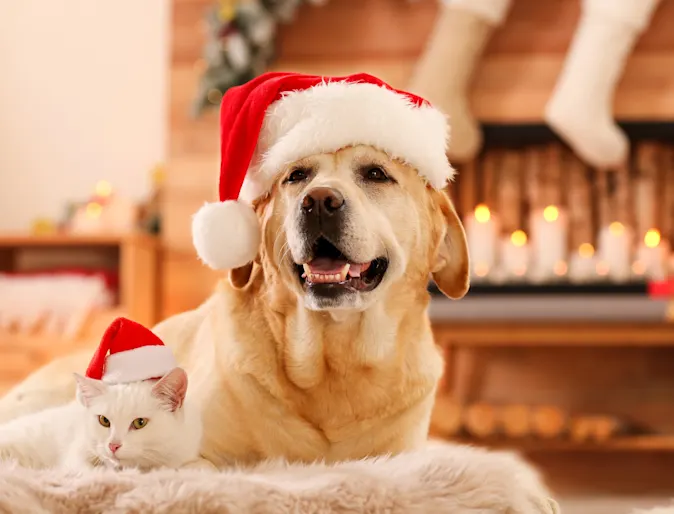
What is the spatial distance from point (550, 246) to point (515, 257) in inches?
5.8

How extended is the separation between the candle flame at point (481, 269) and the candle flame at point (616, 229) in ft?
1.75

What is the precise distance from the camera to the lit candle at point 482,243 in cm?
312

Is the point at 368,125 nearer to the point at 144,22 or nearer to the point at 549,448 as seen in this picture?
the point at 549,448

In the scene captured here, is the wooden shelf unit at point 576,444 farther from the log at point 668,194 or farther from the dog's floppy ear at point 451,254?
the dog's floppy ear at point 451,254

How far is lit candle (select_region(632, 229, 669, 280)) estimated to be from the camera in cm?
311

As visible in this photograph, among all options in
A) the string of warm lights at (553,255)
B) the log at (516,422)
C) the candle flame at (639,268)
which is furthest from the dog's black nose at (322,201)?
the candle flame at (639,268)

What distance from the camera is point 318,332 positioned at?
1.27m

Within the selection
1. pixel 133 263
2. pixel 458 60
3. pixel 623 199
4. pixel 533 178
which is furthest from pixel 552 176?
pixel 133 263

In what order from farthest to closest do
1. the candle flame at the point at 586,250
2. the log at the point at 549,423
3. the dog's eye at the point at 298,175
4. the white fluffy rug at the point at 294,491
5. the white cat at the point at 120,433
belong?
the candle flame at the point at 586,250 < the log at the point at 549,423 < the dog's eye at the point at 298,175 < the white cat at the point at 120,433 < the white fluffy rug at the point at 294,491

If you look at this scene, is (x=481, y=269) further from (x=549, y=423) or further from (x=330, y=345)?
(x=330, y=345)

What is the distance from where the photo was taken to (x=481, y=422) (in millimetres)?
3094

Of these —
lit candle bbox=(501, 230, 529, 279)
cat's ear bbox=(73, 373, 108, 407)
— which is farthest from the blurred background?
cat's ear bbox=(73, 373, 108, 407)

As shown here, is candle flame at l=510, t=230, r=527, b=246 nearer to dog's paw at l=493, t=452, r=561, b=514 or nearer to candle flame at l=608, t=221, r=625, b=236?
candle flame at l=608, t=221, r=625, b=236

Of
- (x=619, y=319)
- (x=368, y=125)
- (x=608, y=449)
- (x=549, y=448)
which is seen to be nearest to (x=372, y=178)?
(x=368, y=125)
